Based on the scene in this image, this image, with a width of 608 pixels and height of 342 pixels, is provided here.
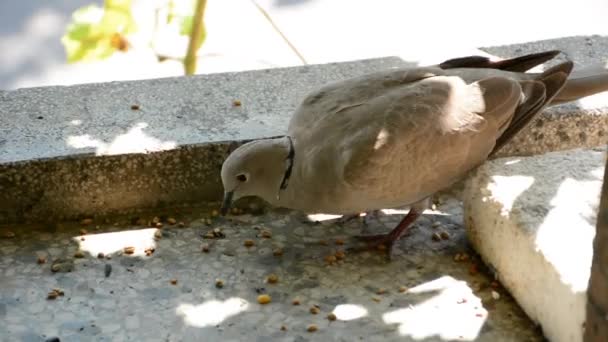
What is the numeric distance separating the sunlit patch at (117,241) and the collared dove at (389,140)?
41 centimetres

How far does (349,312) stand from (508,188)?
2.26ft

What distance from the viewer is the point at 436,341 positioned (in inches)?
131

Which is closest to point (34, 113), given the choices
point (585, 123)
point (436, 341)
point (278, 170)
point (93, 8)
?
point (93, 8)

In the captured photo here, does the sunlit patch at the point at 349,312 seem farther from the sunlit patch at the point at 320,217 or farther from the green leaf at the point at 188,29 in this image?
the green leaf at the point at 188,29

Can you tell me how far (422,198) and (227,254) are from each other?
2.40 ft

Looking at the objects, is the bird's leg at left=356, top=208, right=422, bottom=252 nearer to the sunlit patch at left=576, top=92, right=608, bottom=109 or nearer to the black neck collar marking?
the black neck collar marking

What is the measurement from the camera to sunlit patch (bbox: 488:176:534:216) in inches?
139

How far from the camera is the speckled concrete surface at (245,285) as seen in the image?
3.41 m

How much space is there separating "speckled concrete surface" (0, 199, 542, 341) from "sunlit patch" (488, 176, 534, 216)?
0.99 ft

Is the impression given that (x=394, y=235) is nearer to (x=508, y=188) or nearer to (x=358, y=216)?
(x=358, y=216)

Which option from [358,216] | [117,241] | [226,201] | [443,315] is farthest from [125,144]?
[443,315]

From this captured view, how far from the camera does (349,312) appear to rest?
3.49m

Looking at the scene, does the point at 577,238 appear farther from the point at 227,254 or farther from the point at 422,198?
the point at 227,254

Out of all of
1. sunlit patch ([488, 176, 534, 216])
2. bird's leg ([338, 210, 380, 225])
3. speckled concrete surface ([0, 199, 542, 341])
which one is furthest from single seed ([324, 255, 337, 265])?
sunlit patch ([488, 176, 534, 216])
